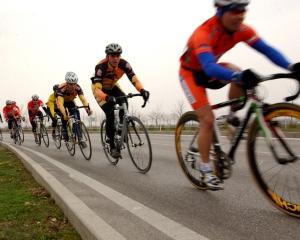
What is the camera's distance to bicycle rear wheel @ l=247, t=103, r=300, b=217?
381 cm

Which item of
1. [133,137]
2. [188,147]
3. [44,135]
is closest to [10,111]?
[44,135]

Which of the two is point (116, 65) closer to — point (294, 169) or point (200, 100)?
point (200, 100)

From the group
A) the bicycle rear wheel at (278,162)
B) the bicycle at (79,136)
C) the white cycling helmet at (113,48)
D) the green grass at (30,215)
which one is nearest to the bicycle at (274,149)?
the bicycle rear wheel at (278,162)

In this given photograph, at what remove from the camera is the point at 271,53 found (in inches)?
174

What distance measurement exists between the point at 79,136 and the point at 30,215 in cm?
640

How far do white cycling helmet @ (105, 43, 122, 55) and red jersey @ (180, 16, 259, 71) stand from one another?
2.98 m

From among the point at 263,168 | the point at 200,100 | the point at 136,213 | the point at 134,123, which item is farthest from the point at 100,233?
the point at 134,123

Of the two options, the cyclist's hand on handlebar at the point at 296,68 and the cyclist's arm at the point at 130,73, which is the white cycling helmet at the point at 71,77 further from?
the cyclist's hand on handlebar at the point at 296,68

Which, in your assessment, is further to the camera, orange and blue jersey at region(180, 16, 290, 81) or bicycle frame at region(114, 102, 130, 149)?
bicycle frame at region(114, 102, 130, 149)

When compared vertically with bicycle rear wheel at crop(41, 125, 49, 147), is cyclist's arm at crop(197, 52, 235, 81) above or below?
above

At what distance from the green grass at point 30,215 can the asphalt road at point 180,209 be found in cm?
34

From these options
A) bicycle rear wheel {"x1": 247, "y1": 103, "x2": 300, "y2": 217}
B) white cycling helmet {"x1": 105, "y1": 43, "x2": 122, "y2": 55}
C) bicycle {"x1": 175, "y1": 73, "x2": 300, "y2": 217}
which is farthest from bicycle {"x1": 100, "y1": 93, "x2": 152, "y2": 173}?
bicycle rear wheel {"x1": 247, "y1": 103, "x2": 300, "y2": 217}

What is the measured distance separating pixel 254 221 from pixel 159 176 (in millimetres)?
3198

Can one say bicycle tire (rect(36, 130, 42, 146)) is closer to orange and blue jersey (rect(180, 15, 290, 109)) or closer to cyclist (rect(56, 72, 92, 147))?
cyclist (rect(56, 72, 92, 147))
